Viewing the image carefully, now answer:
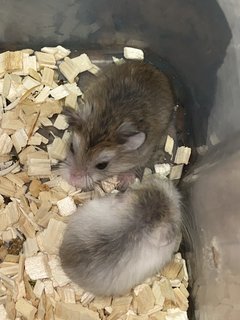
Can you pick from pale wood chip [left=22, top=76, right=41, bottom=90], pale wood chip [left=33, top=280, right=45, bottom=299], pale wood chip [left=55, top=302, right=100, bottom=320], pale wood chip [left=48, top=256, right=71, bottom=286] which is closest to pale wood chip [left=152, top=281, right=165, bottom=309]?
pale wood chip [left=55, top=302, right=100, bottom=320]

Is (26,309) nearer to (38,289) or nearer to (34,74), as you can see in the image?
(38,289)

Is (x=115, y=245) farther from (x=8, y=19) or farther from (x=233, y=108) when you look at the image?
(x=8, y=19)

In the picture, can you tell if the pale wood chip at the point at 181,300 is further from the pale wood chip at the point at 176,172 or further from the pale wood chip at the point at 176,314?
the pale wood chip at the point at 176,172

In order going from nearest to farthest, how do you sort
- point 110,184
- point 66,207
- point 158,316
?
point 158,316 < point 66,207 < point 110,184

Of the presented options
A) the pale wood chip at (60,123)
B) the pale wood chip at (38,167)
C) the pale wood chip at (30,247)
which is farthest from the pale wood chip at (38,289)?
the pale wood chip at (60,123)

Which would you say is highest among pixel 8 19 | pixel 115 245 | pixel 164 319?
pixel 8 19

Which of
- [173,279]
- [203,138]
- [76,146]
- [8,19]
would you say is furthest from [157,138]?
[8,19]

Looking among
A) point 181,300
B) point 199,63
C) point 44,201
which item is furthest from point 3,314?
point 199,63
